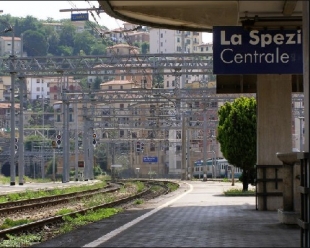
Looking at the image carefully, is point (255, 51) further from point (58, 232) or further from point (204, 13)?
point (58, 232)

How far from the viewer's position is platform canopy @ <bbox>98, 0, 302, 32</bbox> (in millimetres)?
17562

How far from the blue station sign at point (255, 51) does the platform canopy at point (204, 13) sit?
29 cm

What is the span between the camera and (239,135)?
125 feet

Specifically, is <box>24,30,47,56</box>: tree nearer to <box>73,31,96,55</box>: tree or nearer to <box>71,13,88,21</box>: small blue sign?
<box>73,31,96,55</box>: tree

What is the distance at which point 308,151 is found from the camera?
12.2m

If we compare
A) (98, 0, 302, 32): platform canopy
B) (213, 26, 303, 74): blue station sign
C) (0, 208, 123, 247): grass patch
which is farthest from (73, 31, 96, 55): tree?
(213, 26, 303, 74): blue station sign

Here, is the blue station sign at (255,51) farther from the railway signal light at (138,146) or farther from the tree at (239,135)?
the railway signal light at (138,146)

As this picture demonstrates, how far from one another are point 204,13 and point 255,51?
7.75 ft

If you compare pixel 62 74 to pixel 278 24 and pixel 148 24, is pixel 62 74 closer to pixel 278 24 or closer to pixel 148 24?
pixel 148 24

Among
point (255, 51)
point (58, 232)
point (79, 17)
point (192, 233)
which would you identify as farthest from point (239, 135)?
point (79, 17)

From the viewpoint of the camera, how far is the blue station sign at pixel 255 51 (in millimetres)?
19094

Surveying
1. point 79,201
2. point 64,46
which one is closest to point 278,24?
point 79,201

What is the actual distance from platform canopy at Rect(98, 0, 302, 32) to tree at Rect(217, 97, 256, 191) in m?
14.8

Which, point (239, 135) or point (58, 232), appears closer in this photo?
point (58, 232)
